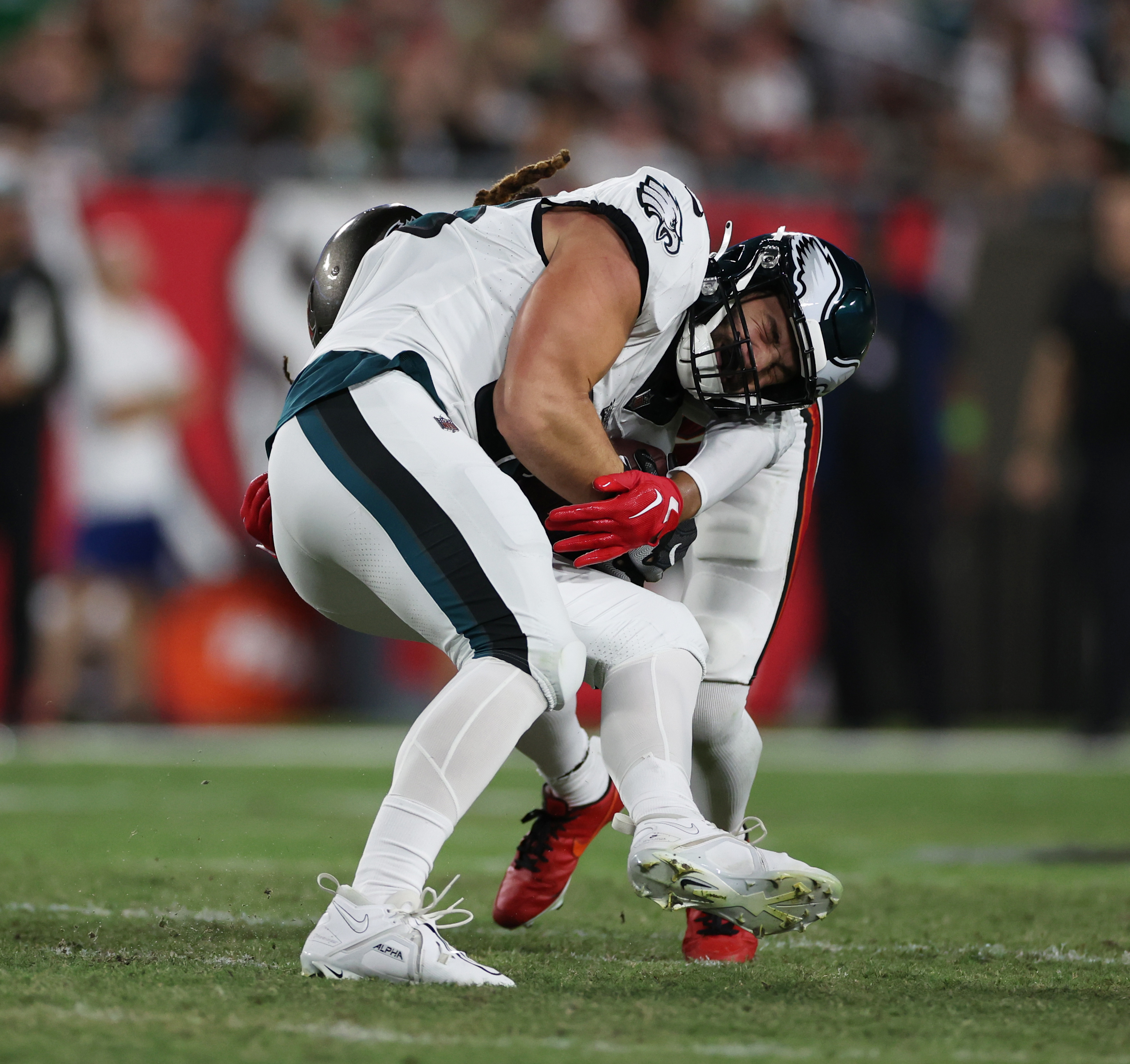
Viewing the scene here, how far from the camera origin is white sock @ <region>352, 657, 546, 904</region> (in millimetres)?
2615

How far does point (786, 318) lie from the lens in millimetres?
3150

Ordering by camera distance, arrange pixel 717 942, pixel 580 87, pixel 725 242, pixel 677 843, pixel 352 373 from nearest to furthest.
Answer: pixel 677 843 → pixel 352 373 → pixel 717 942 → pixel 725 242 → pixel 580 87

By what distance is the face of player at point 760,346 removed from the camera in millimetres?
3121

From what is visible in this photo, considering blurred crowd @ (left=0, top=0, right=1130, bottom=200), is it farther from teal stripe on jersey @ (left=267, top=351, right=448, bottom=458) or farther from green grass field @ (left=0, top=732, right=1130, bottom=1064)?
teal stripe on jersey @ (left=267, top=351, right=448, bottom=458)

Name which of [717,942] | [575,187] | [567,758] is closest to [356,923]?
[717,942]

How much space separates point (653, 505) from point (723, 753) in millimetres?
666

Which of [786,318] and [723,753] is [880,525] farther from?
[786,318]

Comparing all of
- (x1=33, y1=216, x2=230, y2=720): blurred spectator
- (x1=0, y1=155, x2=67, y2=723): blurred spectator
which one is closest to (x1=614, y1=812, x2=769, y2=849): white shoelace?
(x1=0, y1=155, x2=67, y2=723): blurred spectator

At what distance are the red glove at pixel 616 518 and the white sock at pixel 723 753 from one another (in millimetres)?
518

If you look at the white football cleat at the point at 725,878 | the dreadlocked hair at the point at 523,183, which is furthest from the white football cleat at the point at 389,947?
the dreadlocked hair at the point at 523,183

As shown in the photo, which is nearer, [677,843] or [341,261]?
[677,843]

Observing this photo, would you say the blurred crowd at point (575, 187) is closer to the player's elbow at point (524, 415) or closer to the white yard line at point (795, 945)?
the white yard line at point (795, 945)

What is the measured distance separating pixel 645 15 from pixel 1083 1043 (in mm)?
9169

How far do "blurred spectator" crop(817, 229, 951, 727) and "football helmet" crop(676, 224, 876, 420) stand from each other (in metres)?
4.76
